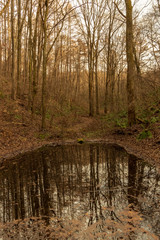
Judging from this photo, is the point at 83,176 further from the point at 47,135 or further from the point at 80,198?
the point at 47,135

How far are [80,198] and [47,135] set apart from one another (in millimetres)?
7740

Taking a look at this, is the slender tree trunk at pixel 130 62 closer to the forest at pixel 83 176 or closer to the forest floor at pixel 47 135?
the forest at pixel 83 176

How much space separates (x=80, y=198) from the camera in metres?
4.62

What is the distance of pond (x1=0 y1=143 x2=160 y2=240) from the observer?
3.42 m

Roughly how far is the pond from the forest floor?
1.13 meters

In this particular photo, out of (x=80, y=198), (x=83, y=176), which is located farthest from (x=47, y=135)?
(x=80, y=198)

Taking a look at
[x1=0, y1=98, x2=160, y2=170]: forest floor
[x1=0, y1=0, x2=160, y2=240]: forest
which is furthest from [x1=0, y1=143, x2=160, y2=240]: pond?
[x1=0, y1=98, x2=160, y2=170]: forest floor

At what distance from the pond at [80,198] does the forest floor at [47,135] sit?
44.7 inches

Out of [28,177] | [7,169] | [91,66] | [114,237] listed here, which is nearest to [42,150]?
[7,169]

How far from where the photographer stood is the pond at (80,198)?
3424mm

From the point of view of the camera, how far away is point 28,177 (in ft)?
20.0

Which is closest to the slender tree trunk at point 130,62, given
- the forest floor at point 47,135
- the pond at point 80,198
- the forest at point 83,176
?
the forest at point 83,176

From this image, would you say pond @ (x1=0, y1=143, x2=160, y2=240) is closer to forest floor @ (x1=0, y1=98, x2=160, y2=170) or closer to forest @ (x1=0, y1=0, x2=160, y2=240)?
forest @ (x1=0, y1=0, x2=160, y2=240)

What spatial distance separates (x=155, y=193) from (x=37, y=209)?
2.92 meters
